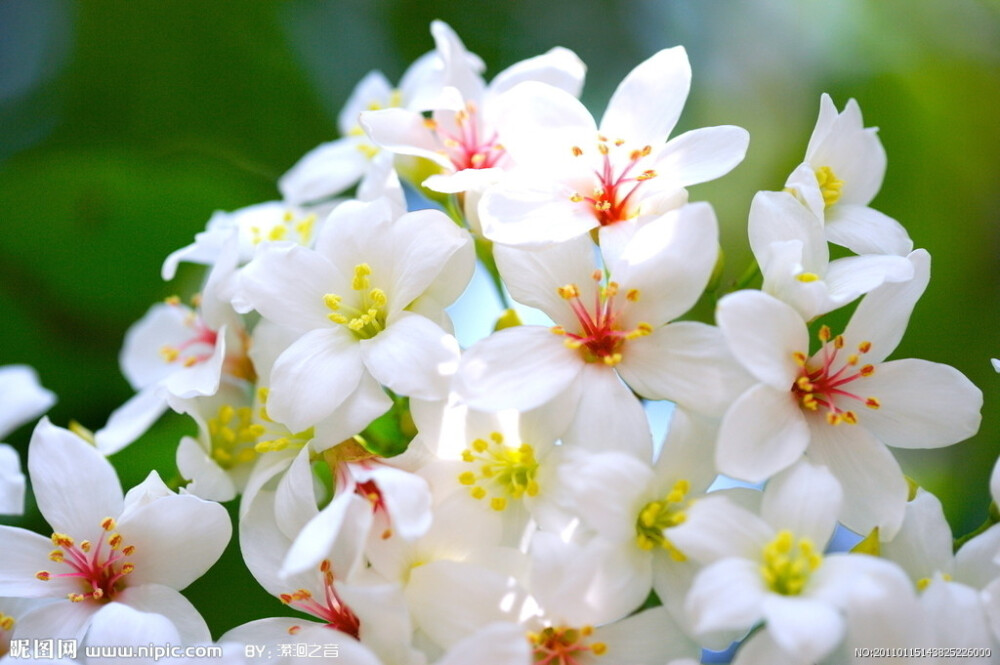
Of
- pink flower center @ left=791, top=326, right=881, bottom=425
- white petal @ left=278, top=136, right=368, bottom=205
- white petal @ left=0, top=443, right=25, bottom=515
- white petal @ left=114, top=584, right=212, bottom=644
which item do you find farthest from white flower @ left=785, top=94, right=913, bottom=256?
white petal @ left=0, top=443, right=25, bottom=515

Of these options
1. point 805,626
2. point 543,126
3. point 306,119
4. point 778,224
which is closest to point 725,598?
point 805,626

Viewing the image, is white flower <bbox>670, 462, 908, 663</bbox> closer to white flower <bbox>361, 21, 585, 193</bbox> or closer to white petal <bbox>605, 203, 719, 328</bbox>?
white petal <bbox>605, 203, 719, 328</bbox>

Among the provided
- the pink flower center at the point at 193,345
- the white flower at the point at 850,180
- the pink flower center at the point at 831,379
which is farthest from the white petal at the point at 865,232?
the pink flower center at the point at 193,345

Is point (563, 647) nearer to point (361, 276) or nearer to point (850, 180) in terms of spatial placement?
point (361, 276)

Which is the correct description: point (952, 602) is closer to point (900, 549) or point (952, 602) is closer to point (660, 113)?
point (900, 549)

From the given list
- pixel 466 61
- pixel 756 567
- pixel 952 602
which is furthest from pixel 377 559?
pixel 466 61

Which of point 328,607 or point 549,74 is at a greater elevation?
point 549,74
